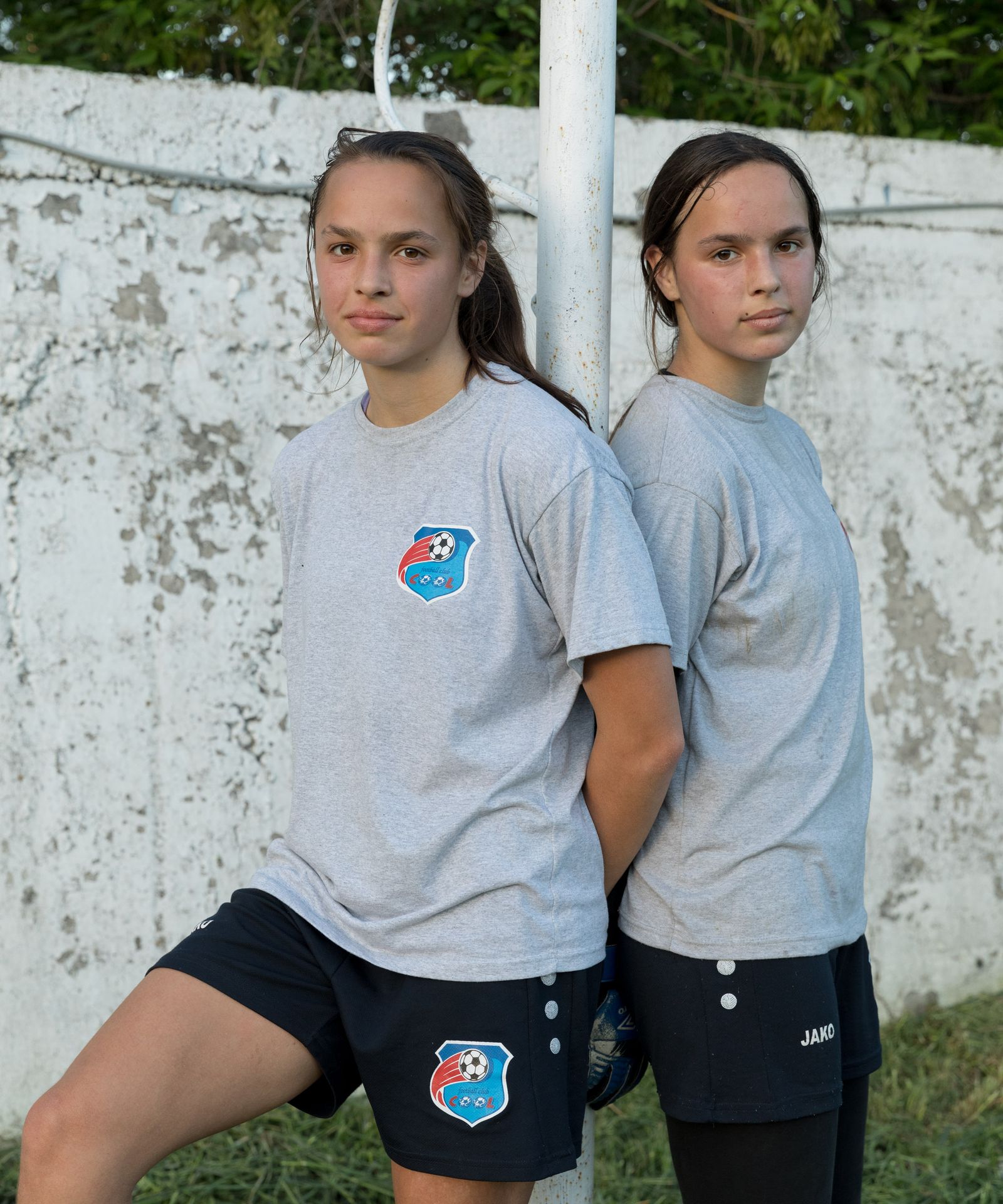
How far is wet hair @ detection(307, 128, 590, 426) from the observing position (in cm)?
159

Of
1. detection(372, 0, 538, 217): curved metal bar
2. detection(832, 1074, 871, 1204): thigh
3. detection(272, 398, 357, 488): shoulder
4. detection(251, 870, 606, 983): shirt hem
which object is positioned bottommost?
detection(832, 1074, 871, 1204): thigh

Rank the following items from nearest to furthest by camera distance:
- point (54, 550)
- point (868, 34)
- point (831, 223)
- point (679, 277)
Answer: point (679, 277)
point (54, 550)
point (831, 223)
point (868, 34)

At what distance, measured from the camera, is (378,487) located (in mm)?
1611

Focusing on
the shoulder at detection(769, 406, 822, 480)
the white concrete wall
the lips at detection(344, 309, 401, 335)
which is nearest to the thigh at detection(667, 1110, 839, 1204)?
the shoulder at detection(769, 406, 822, 480)

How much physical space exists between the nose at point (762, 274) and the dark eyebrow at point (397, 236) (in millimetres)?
407

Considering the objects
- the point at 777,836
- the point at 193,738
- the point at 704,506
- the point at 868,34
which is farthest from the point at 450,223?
the point at 868,34

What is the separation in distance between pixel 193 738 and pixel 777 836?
1684 mm

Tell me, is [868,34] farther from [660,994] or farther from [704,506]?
[660,994]

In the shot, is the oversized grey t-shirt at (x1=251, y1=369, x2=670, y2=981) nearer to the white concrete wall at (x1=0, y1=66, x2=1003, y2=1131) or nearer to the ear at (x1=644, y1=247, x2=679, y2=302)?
the ear at (x1=644, y1=247, x2=679, y2=302)

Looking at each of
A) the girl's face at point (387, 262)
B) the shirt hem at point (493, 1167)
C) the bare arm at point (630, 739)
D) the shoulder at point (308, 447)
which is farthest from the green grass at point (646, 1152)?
the girl's face at point (387, 262)

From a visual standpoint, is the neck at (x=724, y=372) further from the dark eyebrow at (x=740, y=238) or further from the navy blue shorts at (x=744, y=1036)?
the navy blue shorts at (x=744, y=1036)

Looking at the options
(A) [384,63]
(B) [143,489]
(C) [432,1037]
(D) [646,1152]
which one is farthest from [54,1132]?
(D) [646,1152]

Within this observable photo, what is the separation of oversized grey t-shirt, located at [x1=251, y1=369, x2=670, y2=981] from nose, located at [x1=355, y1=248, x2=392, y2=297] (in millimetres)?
161

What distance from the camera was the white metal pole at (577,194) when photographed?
1.72 meters
